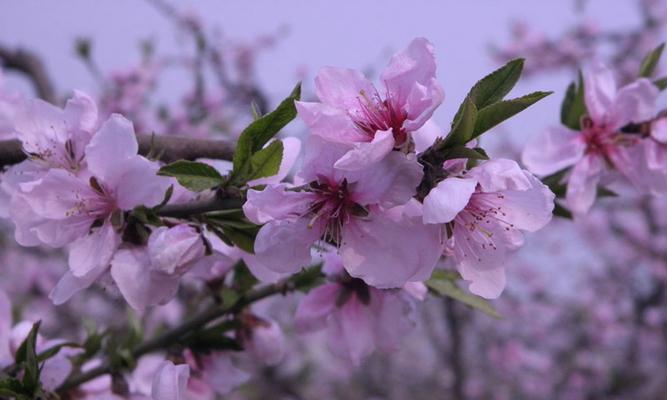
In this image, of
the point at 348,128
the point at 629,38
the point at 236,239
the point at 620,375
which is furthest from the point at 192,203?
the point at 629,38

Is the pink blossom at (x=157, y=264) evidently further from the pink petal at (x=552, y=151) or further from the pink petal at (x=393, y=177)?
the pink petal at (x=552, y=151)

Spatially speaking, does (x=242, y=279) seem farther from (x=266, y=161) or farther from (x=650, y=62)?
(x=650, y=62)

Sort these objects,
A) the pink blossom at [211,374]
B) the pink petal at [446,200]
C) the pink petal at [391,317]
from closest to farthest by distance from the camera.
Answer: the pink petal at [446,200] < the pink petal at [391,317] < the pink blossom at [211,374]

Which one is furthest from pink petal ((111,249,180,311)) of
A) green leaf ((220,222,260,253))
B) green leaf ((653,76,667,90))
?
green leaf ((653,76,667,90))

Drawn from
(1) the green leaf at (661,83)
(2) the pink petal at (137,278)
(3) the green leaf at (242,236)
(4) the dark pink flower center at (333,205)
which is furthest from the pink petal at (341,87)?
(1) the green leaf at (661,83)

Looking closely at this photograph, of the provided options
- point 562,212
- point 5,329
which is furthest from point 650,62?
point 5,329

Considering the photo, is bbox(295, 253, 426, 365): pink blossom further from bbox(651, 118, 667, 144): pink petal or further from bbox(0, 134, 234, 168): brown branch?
bbox(651, 118, 667, 144): pink petal

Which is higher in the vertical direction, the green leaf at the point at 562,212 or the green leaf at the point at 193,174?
the green leaf at the point at 193,174
